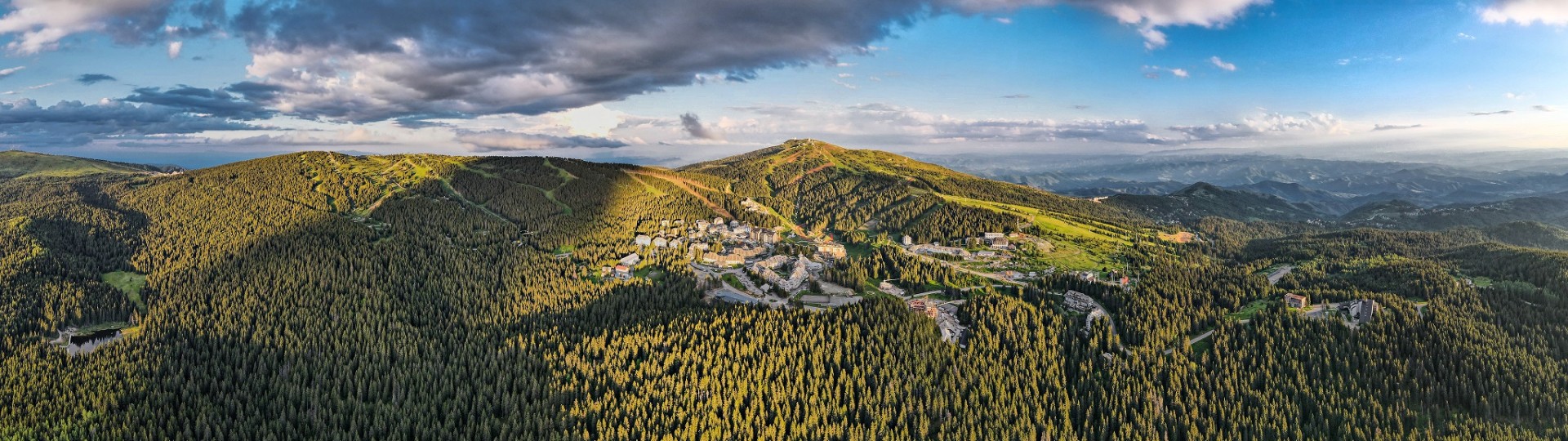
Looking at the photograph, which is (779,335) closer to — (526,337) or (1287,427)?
(526,337)

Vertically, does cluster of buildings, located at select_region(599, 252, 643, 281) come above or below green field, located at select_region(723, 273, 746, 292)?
above

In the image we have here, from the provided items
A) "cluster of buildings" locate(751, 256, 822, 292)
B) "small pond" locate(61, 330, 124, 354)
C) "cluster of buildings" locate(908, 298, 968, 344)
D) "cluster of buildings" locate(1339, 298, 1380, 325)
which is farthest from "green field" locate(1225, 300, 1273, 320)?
"small pond" locate(61, 330, 124, 354)

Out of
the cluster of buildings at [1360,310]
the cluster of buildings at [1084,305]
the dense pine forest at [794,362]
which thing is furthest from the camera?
the cluster of buildings at [1084,305]

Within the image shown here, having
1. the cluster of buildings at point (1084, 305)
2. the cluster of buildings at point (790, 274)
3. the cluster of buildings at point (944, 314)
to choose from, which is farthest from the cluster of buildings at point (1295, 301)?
the cluster of buildings at point (790, 274)

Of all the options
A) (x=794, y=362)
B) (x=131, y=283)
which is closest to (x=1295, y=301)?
(x=794, y=362)

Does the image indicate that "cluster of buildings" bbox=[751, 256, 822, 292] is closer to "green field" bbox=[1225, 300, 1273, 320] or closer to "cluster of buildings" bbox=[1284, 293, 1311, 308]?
"green field" bbox=[1225, 300, 1273, 320]

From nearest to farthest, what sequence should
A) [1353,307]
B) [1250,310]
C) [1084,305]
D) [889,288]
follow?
[1353,307], [1250,310], [1084,305], [889,288]

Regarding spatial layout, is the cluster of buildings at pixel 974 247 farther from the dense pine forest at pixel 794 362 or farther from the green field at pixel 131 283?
the green field at pixel 131 283

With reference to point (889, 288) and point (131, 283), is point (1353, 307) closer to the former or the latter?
point (889, 288)

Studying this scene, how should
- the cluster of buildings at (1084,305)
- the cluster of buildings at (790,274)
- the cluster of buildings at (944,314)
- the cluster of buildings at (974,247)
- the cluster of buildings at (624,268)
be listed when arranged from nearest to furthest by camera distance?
the cluster of buildings at (944,314) < the cluster of buildings at (1084,305) < the cluster of buildings at (790,274) < the cluster of buildings at (624,268) < the cluster of buildings at (974,247)
